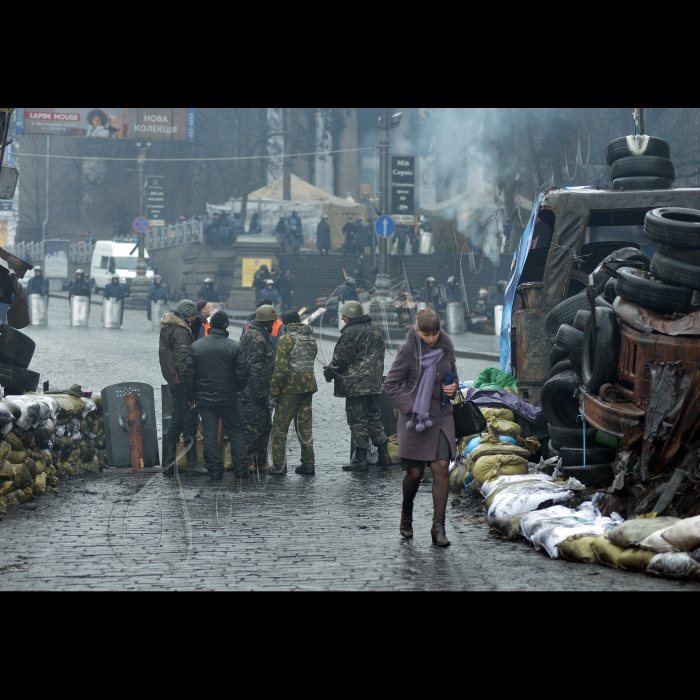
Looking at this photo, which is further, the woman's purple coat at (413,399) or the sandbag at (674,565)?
the woman's purple coat at (413,399)

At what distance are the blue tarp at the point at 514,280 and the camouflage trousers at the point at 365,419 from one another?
5.98ft

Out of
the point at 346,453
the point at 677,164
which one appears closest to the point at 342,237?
the point at 677,164

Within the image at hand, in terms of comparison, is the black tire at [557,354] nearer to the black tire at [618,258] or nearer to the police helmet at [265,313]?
the black tire at [618,258]

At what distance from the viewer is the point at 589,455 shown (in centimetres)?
940

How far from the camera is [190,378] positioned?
11.8 meters

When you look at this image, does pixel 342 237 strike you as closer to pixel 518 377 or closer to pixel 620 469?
pixel 518 377

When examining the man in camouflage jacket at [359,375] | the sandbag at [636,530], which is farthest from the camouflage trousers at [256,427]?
the sandbag at [636,530]

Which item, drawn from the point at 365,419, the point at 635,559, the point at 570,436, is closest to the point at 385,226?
the point at 365,419

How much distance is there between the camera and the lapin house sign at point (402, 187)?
33.4 meters

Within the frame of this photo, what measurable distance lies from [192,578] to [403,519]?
6.67ft

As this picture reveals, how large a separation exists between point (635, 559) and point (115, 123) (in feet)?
169

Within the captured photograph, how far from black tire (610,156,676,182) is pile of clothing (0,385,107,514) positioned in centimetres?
640

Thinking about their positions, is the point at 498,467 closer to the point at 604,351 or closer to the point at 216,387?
the point at 604,351

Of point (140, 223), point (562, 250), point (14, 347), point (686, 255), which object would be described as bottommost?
point (14, 347)
